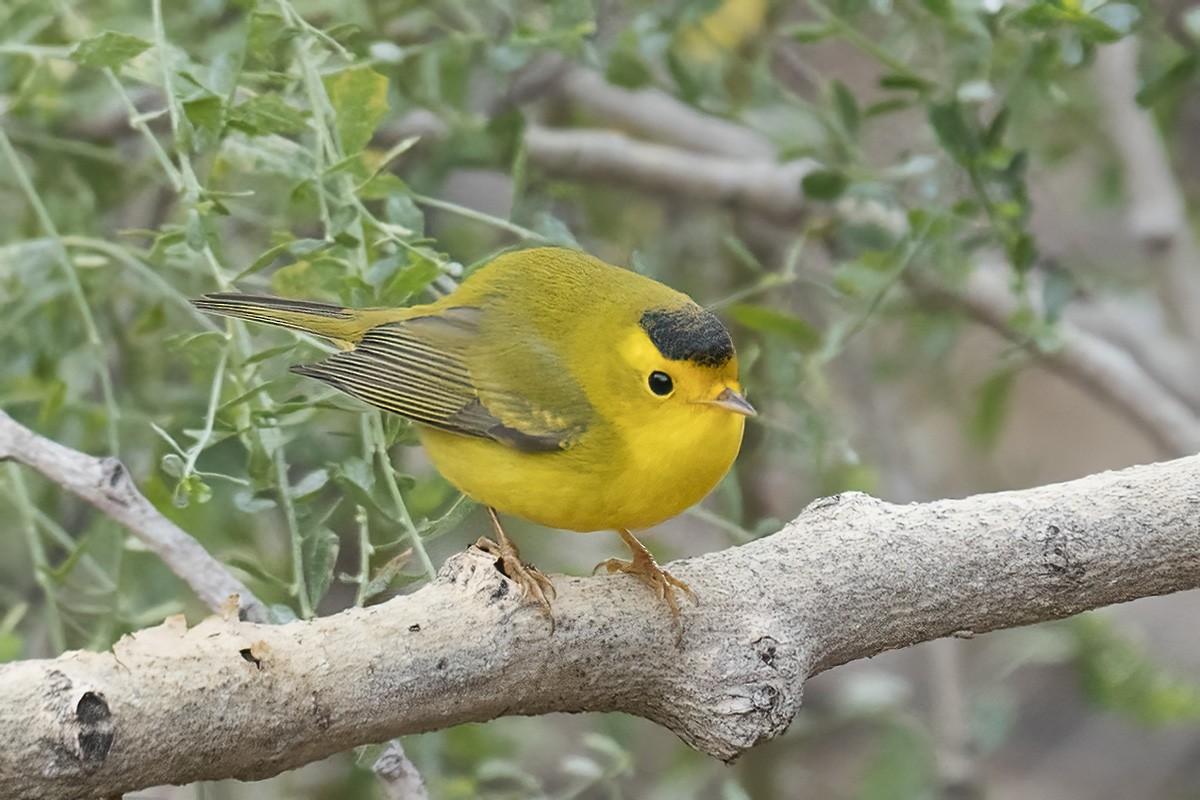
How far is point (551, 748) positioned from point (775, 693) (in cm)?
271

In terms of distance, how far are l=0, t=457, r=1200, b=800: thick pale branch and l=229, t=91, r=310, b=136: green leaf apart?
2.21 ft

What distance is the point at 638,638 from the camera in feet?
4.69

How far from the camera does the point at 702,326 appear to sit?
1728 mm

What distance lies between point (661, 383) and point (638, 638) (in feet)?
1.37

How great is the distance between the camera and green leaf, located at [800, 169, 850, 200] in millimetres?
2367

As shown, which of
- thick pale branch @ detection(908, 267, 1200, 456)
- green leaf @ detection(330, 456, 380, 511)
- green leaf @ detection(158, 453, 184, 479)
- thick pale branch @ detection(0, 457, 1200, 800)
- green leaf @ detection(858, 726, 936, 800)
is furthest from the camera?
green leaf @ detection(858, 726, 936, 800)

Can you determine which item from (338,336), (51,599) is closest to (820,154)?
(338,336)

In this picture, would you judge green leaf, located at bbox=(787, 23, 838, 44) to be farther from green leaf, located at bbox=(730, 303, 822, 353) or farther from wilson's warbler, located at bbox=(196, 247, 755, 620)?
wilson's warbler, located at bbox=(196, 247, 755, 620)

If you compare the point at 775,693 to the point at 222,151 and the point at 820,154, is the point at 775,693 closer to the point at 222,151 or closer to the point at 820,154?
the point at 222,151

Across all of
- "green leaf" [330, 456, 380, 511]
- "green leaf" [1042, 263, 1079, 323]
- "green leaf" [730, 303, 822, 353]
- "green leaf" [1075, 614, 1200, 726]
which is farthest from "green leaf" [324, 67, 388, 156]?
"green leaf" [1075, 614, 1200, 726]

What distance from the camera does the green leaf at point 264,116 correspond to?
1744mm

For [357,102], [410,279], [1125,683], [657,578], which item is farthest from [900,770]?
[357,102]

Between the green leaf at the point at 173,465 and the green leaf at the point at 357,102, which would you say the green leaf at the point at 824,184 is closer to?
the green leaf at the point at 357,102

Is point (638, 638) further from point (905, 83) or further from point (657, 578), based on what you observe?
point (905, 83)
